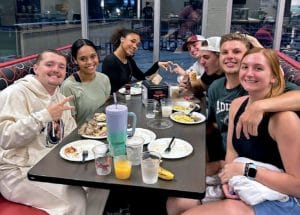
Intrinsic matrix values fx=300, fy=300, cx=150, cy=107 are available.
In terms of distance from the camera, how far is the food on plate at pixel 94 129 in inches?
65.4

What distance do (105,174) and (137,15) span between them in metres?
4.21

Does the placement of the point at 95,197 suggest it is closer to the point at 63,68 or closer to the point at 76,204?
the point at 76,204

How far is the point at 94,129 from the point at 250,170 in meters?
0.87

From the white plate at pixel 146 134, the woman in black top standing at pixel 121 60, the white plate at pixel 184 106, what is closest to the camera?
the white plate at pixel 146 134

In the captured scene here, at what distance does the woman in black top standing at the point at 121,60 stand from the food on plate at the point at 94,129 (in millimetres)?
1204

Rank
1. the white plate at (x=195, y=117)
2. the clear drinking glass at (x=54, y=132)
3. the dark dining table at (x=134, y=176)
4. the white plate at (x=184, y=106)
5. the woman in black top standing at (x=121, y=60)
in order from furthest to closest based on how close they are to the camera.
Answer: the woman in black top standing at (x=121, y=60)
the white plate at (x=184, y=106)
the white plate at (x=195, y=117)
the clear drinking glass at (x=54, y=132)
the dark dining table at (x=134, y=176)

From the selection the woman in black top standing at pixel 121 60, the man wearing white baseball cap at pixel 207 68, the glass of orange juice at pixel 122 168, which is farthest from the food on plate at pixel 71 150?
the woman in black top standing at pixel 121 60

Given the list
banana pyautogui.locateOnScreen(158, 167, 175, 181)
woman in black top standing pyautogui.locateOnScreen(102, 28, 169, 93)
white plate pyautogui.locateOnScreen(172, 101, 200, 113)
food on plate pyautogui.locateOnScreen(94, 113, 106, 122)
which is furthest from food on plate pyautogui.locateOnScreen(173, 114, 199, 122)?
woman in black top standing pyautogui.locateOnScreen(102, 28, 169, 93)

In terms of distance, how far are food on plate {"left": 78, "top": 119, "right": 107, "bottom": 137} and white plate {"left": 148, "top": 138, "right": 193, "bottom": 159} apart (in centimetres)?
32

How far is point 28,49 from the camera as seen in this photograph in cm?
538

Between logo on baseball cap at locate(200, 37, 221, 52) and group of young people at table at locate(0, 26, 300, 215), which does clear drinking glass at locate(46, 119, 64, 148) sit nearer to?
group of young people at table at locate(0, 26, 300, 215)

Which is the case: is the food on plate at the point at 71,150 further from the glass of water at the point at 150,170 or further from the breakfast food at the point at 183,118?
the breakfast food at the point at 183,118

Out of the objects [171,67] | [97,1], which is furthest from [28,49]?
[171,67]

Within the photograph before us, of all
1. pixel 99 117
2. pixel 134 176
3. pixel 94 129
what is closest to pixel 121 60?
pixel 99 117
